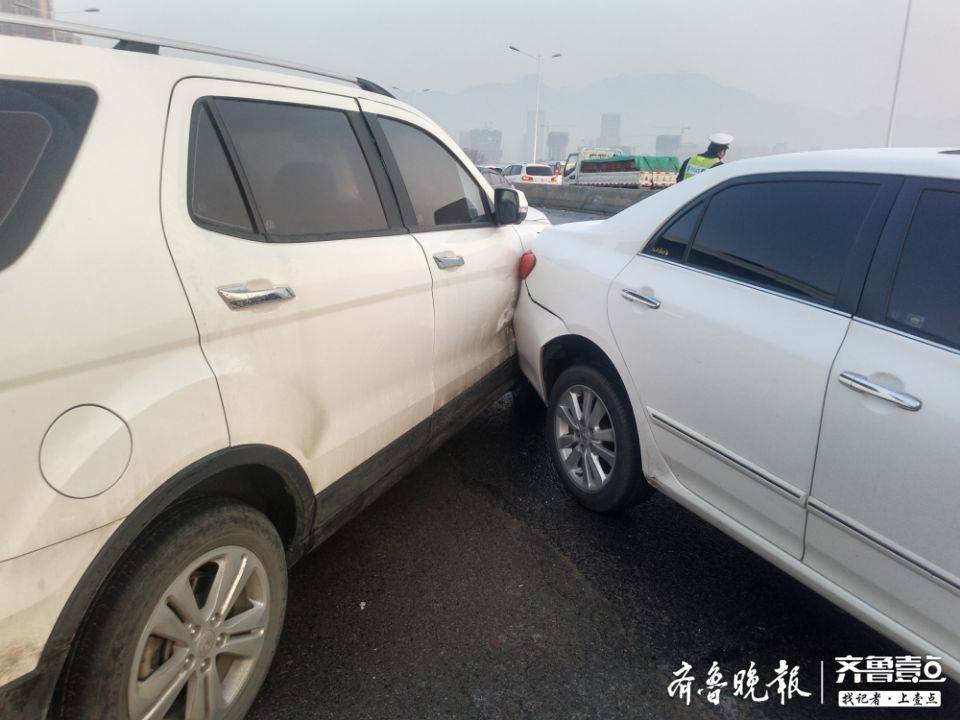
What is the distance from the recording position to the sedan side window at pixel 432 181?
311cm

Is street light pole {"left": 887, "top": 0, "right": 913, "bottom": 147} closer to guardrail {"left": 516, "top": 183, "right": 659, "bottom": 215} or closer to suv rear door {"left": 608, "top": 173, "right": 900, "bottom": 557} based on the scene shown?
guardrail {"left": 516, "top": 183, "right": 659, "bottom": 215}

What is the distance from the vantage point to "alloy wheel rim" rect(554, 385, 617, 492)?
3.26 meters

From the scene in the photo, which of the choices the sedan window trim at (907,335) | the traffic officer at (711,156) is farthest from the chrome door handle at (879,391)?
the traffic officer at (711,156)

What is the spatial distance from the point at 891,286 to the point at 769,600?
1.38 m

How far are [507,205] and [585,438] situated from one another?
1399 millimetres

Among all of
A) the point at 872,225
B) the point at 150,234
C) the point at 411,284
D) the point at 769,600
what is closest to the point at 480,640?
the point at 769,600

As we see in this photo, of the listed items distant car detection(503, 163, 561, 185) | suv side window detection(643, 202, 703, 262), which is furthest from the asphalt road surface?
distant car detection(503, 163, 561, 185)

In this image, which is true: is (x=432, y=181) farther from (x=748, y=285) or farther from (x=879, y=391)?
(x=879, y=391)

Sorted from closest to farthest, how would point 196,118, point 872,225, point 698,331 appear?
point 196,118
point 872,225
point 698,331

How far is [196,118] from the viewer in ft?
6.53

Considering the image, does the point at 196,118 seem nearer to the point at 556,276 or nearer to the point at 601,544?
the point at 556,276

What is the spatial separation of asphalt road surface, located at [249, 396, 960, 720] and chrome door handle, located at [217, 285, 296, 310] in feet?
4.19

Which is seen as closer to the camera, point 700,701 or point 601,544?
point 700,701

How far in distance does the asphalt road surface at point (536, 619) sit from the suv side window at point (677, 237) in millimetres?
1315
